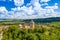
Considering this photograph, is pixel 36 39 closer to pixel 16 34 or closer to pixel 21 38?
pixel 21 38

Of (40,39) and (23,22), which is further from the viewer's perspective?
(23,22)

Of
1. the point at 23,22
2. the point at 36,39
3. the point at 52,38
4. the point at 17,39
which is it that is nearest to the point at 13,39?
the point at 17,39

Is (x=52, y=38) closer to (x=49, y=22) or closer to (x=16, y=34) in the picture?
(x=16, y=34)

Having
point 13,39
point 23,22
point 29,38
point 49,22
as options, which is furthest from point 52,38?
point 49,22

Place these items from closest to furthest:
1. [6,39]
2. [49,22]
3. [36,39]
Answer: [36,39]
[6,39]
[49,22]

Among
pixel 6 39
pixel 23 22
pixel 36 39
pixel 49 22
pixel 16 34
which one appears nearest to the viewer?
pixel 36 39

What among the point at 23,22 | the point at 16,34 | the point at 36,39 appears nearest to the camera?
the point at 36,39

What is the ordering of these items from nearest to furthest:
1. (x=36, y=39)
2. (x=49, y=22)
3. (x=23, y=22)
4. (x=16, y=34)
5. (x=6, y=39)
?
(x=36, y=39), (x=6, y=39), (x=16, y=34), (x=23, y=22), (x=49, y=22)

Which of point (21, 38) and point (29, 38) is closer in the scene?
point (29, 38)

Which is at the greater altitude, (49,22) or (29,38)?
(29,38)
